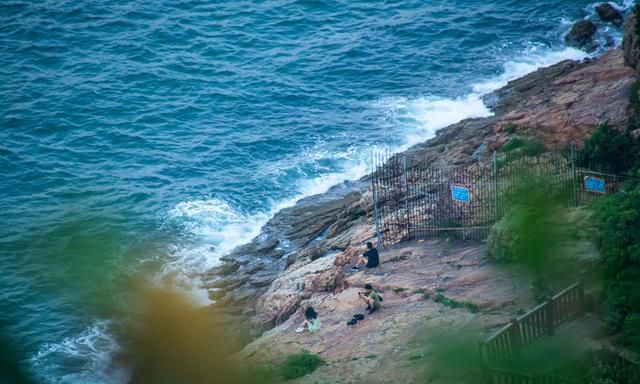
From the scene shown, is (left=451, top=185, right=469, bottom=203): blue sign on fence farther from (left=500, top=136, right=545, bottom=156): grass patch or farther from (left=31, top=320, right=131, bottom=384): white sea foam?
(left=31, top=320, right=131, bottom=384): white sea foam

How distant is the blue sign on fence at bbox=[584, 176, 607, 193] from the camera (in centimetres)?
2061

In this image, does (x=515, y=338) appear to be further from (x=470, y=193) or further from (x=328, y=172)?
(x=328, y=172)

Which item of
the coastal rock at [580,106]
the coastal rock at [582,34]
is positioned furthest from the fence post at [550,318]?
the coastal rock at [582,34]

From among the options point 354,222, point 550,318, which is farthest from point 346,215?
point 550,318

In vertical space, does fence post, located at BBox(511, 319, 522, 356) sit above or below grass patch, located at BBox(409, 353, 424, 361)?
above

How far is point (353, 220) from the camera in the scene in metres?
28.5

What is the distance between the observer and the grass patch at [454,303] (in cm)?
1764

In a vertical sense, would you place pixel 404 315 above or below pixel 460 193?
below

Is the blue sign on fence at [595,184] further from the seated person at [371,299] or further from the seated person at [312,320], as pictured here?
the seated person at [312,320]

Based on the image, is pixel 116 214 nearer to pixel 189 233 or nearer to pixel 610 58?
pixel 189 233

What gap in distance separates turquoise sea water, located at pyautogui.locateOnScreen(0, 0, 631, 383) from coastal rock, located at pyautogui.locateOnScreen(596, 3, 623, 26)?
48.9 inches

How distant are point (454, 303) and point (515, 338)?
3570 millimetres

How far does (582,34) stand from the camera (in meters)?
41.7

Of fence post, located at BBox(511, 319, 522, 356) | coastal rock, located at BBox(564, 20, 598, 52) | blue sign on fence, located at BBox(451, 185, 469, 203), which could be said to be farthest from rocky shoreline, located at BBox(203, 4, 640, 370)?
coastal rock, located at BBox(564, 20, 598, 52)
